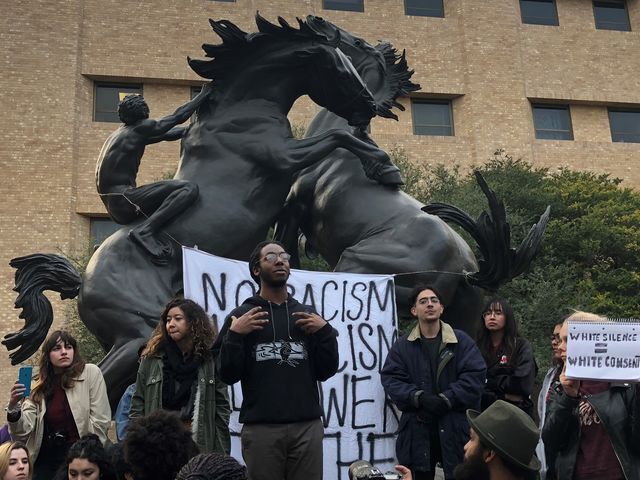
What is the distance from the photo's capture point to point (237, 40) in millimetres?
5789

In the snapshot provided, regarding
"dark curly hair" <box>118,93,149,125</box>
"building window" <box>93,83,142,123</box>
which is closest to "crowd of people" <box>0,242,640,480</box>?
"dark curly hair" <box>118,93,149,125</box>

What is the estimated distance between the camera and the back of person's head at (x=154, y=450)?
267 cm

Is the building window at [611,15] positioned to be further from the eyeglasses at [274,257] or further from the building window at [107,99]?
the eyeglasses at [274,257]

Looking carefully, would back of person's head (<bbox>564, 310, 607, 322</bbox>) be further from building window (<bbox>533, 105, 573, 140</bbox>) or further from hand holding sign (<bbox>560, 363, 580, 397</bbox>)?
building window (<bbox>533, 105, 573, 140</bbox>)

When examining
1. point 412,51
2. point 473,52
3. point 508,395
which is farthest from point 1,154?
point 508,395

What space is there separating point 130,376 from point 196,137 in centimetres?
189

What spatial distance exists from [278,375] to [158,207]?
228 centimetres

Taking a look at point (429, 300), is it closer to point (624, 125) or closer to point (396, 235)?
point (396, 235)

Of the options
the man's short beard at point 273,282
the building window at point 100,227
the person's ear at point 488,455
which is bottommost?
the person's ear at point 488,455

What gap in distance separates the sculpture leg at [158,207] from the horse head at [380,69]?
196 cm

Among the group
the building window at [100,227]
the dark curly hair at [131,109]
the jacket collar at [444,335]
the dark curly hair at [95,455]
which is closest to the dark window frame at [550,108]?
the building window at [100,227]

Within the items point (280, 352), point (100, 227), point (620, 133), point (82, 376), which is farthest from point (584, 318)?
point (620, 133)

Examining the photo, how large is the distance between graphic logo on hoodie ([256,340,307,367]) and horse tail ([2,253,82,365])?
2146 mm

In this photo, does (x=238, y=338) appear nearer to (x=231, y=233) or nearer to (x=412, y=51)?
(x=231, y=233)
